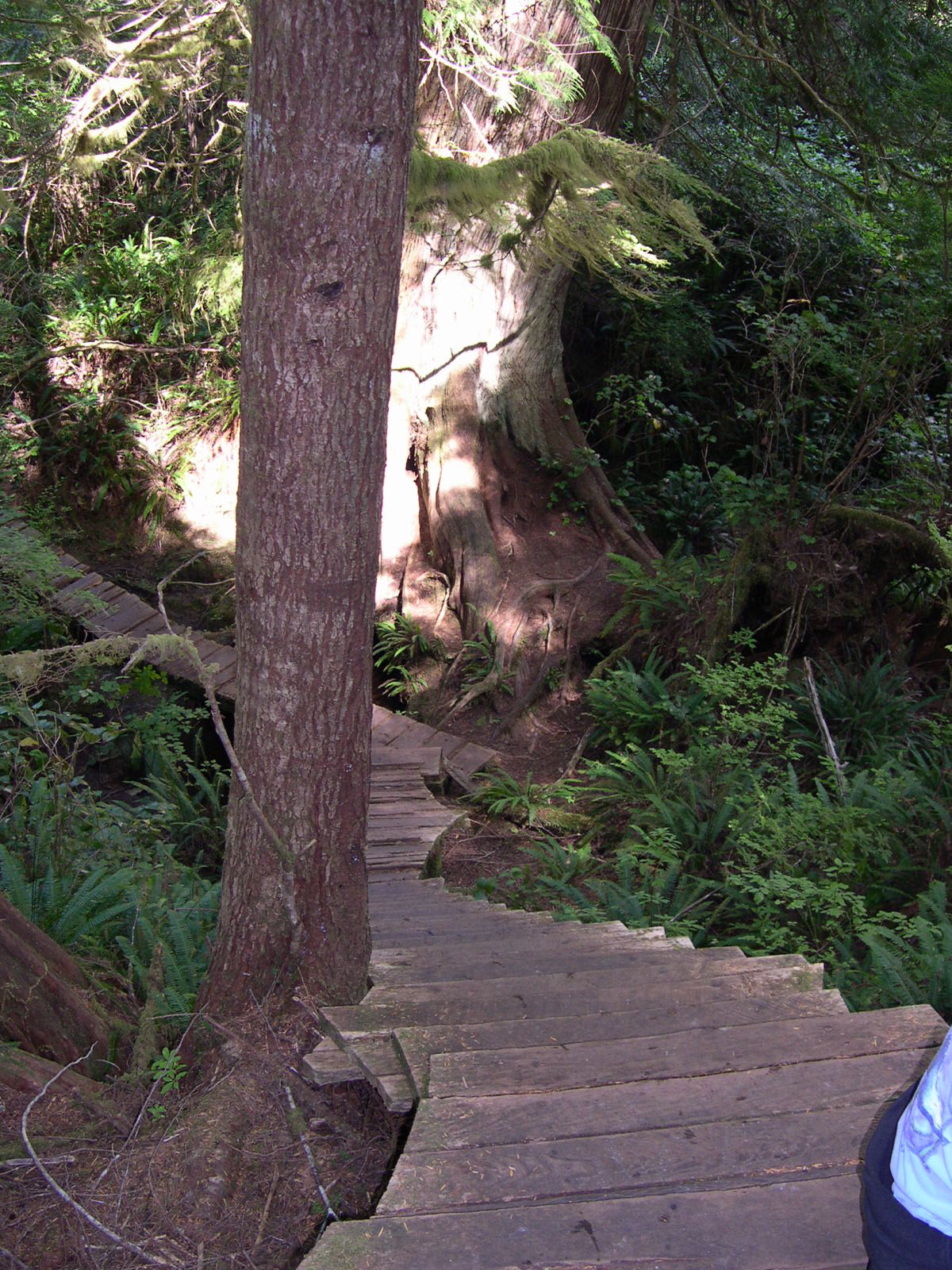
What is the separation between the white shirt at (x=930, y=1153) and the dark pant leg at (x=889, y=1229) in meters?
0.03

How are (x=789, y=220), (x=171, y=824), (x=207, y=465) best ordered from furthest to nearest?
(x=789, y=220)
(x=207, y=465)
(x=171, y=824)

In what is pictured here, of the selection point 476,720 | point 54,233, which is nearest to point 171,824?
point 476,720

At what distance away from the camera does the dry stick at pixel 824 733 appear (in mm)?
6883

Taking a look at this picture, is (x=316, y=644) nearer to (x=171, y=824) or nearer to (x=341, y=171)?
(x=341, y=171)

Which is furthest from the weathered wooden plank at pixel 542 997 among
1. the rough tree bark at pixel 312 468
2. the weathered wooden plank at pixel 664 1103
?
the weathered wooden plank at pixel 664 1103

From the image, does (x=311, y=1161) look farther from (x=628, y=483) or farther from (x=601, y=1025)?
(x=628, y=483)

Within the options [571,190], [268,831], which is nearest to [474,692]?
[571,190]

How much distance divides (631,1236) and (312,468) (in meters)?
→ 2.19

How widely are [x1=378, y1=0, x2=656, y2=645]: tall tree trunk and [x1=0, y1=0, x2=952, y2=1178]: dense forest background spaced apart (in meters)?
0.23

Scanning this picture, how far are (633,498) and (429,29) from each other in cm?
608

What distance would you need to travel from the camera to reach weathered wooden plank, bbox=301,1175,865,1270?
2.12 m

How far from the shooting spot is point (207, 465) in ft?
37.9

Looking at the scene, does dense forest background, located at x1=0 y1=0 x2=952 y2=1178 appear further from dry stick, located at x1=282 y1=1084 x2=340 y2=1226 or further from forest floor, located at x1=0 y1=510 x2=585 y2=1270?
dry stick, located at x1=282 y1=1084 x2=340 y2=1226

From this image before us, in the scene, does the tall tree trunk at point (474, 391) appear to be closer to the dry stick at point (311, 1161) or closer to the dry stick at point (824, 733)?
the dry stick at point (824, 733)
